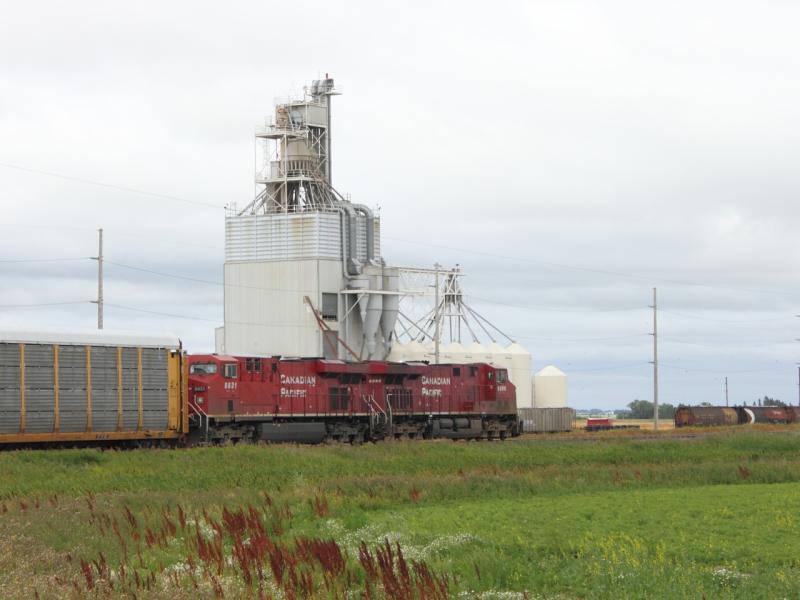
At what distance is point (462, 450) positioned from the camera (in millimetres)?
40844

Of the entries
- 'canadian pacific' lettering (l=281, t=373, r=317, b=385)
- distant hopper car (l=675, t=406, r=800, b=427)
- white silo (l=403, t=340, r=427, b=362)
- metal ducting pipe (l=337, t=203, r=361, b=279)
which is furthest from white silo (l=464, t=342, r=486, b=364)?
'canadian pacific' lettering (l=281, t=373, r=317, b=385)

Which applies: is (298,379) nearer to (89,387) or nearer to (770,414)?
(89,387)

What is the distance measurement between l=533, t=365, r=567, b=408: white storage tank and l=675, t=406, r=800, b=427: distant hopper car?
937 centimetres

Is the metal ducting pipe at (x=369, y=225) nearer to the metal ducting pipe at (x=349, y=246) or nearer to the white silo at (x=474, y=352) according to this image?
the metal ducting pipe at (x=349, y=246)

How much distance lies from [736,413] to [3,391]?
224ft

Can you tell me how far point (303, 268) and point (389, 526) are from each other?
59.6m

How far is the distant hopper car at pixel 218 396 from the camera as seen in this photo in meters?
39.1

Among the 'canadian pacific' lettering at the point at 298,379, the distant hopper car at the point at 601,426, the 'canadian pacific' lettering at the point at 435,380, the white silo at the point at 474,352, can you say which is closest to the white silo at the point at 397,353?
the white silo at the point at 474,352

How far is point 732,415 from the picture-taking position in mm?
91750

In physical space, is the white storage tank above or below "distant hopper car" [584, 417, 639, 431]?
above

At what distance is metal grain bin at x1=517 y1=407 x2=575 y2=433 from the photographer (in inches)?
3206

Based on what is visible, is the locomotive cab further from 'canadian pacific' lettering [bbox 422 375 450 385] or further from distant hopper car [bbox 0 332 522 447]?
'canadian pacific' lettering [bbox 422 375 450 385]

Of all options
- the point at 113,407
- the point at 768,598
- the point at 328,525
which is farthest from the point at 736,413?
the point at 768,598

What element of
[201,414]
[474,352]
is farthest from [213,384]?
[474,352]
